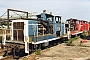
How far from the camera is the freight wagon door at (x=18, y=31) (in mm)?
10860

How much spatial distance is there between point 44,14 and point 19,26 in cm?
325

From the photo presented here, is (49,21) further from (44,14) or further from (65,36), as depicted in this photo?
(65,36)

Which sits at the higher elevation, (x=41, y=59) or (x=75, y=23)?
(x=75, y=23)

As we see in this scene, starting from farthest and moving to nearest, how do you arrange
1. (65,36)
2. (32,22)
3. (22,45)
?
1. (65,36)
2. (32,22)
3. (22,45)

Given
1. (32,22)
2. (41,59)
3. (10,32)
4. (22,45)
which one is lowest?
(41,59)

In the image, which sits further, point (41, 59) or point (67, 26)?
point (67, 26)

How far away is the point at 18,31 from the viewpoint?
11.1 m

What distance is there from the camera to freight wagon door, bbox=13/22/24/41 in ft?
35.6

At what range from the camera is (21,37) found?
1097 centimetres

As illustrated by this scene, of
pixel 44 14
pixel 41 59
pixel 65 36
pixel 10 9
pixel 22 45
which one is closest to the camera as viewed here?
pixel 41 59

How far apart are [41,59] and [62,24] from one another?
27.4 ft

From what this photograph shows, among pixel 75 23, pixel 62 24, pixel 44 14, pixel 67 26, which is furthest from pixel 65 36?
pixel 75 23

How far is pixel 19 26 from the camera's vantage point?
1095 cm

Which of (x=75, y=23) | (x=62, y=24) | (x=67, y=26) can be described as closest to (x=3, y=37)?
(x=62, y=24)
